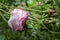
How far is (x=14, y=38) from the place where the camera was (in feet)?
3.23

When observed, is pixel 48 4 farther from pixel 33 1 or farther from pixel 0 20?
pixel 0 20

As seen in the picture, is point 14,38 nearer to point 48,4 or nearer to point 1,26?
point 1,26

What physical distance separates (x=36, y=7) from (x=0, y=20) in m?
0.18

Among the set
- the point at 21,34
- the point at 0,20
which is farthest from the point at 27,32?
the point at 0,20

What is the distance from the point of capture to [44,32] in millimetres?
1052

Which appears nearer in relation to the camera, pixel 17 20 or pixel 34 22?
pixel 17 20

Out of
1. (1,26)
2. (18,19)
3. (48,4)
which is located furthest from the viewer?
(48,4)

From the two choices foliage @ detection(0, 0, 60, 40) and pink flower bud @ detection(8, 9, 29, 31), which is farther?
foliage @ detection(0, 0, 60, 40)

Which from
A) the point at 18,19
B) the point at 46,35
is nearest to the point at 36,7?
the point at 46,35

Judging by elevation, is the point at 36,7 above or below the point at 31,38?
above

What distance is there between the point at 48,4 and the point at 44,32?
0.14 metres

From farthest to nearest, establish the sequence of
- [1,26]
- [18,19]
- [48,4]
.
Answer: [48,4]
[1,26]
[18,19]

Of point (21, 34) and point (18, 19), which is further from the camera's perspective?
point (21, 34)

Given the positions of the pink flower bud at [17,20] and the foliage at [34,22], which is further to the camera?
the foliage at [34,22]
